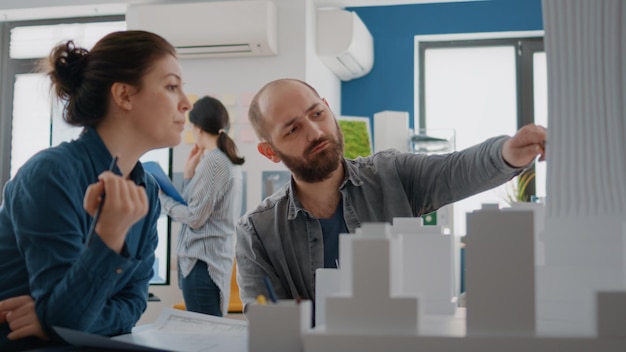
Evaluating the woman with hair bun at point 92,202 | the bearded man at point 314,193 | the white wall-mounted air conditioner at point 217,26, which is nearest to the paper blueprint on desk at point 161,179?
the white wall-mounted air conditioner at point 217,26

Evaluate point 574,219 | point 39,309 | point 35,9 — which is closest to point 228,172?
point 39,309

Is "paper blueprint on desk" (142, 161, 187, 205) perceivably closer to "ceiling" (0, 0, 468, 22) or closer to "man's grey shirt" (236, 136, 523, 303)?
"man's grey shirt" (236, 136, 523, 303)

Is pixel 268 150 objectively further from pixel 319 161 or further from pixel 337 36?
pixel 337 36

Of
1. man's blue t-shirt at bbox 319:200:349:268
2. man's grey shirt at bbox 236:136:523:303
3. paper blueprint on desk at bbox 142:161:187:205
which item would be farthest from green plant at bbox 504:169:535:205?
man's blue t-shirt at bbox 319:200:349:268

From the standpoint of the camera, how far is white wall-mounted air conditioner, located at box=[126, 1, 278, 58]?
16.2 ft

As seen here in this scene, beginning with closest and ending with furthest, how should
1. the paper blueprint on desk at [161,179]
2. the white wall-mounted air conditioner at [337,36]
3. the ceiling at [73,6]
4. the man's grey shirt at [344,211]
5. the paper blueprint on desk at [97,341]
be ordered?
the paper blueprint on desk at [97,341] < the man's grey shirt at [344,211] < the paper blueprint on desk at [161,179] < the white wall-mounted air conditioner at [337,36] < the ceiling at [73,6]

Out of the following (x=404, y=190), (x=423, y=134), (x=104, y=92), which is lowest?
(x=404, y=190)

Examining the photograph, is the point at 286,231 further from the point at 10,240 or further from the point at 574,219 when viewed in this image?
the point at 574,219

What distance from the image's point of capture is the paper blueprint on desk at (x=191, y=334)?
885 millimetres

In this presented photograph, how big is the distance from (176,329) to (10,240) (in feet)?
0.98

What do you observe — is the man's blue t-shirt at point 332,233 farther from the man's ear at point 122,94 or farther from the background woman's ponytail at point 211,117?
the background woman's ponytail at point 211,117

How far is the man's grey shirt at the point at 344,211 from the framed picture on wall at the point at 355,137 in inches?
135

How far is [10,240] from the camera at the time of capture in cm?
106

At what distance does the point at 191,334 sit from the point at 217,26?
423cm
